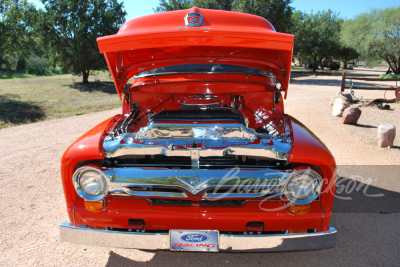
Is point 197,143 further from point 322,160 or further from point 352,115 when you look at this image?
point 352,115

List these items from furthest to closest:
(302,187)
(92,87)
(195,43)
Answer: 1. (92,87)
2. (195,43)
3. (302,187)

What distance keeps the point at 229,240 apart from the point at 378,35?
102 ft

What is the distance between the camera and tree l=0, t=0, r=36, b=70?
12461 mm

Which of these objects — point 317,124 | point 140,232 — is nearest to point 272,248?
point 140,232

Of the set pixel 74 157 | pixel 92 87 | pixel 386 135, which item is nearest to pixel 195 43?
pixel 74 157

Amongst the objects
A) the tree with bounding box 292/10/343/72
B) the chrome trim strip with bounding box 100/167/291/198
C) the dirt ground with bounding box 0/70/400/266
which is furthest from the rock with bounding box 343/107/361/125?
the tree with bounding box 292/10/343/72

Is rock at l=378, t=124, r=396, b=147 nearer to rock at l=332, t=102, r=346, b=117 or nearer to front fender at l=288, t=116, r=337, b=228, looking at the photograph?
Answer: rock at l=332, t=102, r=346, b=117

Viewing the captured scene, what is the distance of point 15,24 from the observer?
13648 mm

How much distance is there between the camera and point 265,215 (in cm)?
192

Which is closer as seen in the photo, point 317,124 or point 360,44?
point 317,124

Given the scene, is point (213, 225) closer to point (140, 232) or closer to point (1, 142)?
point (140, 232)

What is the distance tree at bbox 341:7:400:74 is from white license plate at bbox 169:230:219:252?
2966 cm

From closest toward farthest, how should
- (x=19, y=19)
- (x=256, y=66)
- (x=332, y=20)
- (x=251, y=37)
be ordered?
(x=251, y=37) < (x=256, y=66) < (x=19, y=19) < (x=332, y=20)

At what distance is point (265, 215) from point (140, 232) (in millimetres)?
875
